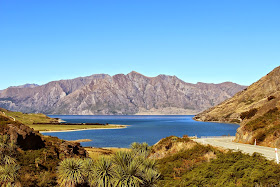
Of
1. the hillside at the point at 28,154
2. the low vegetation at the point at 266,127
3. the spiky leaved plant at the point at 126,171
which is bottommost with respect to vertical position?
the hillside at the point at 28,154

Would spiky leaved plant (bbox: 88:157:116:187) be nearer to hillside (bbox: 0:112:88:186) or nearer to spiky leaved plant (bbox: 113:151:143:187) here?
spiky leaved plant (bbox: 113:151:143:187)

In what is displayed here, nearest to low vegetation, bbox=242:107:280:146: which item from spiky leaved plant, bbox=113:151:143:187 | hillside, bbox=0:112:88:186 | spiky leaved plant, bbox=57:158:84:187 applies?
spiky leaved plant, bbox=113:151:143:187

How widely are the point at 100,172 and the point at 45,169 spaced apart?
17044 millimetres

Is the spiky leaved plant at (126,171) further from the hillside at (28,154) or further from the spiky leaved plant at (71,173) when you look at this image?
the hillside at (28,154)

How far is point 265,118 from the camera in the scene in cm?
4444

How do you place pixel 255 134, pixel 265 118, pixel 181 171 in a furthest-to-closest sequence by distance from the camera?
pixel 265 118
pixel 255 134
pixel 181 171

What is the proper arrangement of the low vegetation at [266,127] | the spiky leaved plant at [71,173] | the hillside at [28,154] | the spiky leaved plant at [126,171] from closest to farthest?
the spiky leaved plant at [126,171] < the spiky leaved plant at [71,173] < the hillside at [28,154] < the low vegetation at [266,127]

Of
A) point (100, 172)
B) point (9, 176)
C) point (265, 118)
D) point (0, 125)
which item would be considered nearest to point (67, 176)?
point (9, 176)

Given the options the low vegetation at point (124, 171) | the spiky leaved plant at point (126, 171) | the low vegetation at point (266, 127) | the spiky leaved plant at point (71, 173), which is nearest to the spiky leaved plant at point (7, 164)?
the spiky leaved plant at point (71, 173)

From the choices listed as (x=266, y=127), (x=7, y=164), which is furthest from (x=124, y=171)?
(x=266, y=127)

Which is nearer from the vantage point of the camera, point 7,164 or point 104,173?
point 104,173

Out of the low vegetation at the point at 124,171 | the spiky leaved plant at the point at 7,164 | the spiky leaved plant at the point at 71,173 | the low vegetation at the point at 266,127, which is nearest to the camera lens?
the low vegetation at the point at 124,171

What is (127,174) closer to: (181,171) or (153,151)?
(181,171)

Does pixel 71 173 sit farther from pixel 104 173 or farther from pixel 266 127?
pixel 266 127
